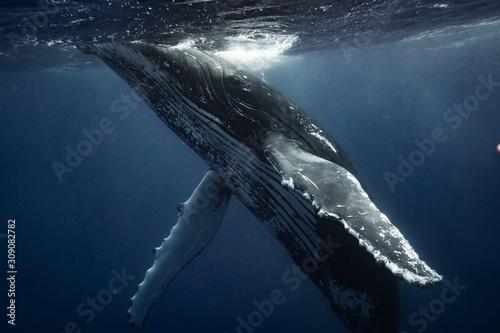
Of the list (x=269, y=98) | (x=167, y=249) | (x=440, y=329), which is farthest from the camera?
(x=440, y=329)

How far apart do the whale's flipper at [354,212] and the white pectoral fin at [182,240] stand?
2.07 meters

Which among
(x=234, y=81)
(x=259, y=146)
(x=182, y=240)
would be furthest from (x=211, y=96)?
(x=182, y=240)

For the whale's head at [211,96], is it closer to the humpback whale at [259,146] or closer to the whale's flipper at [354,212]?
the humpback whale at [259,146]

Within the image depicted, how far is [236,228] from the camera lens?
1847 inches

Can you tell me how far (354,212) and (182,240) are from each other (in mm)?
3328

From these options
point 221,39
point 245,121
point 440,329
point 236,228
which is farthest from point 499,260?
point 245,121

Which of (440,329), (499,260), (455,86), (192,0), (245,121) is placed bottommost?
(440,329)

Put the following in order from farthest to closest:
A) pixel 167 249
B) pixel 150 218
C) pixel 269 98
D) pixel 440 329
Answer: pixel 150 218 < pixel 440 329 < pixel 167 249 < pixel 269 98

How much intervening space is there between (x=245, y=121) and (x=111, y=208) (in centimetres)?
6890

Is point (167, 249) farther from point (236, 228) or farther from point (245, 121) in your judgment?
point (236, 228)

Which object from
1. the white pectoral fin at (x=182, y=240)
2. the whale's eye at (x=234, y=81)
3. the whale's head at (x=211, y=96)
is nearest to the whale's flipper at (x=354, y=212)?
the whale's head at (x=211, y=96)

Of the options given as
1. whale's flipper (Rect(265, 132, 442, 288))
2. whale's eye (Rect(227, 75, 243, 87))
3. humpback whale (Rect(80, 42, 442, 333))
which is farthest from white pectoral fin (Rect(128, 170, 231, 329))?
whale's flipper (Rect(265, 132, 442, 288))

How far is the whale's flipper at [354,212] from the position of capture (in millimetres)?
1742

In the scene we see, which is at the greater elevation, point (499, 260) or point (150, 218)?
point (499, 260)
